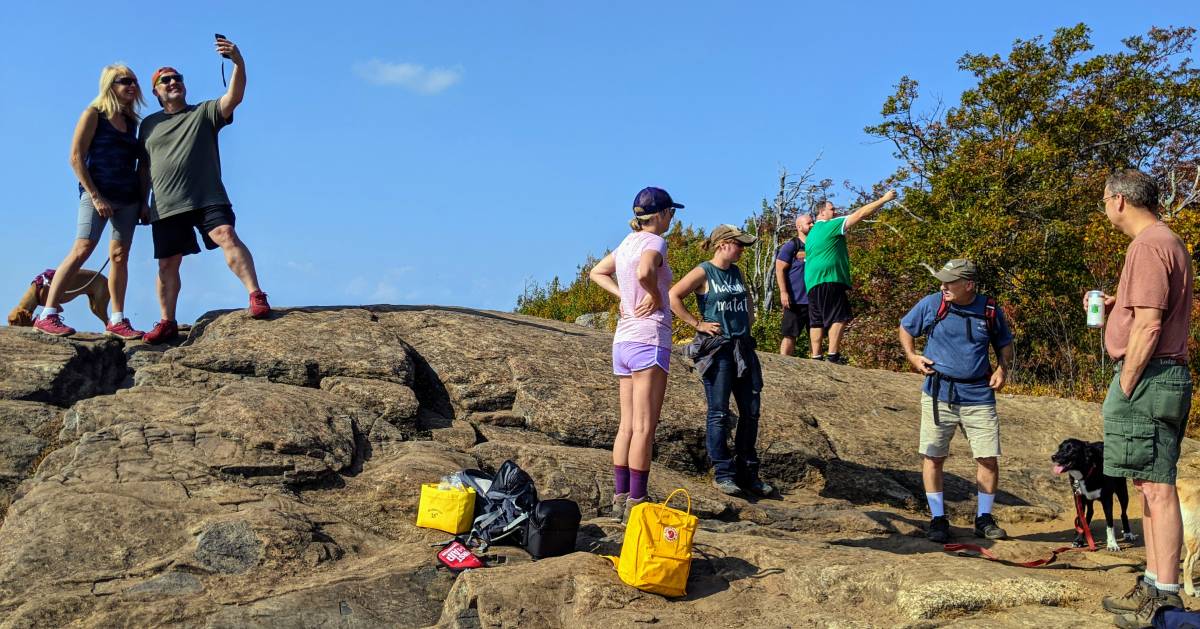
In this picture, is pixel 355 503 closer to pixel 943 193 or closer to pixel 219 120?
pixel 219 120

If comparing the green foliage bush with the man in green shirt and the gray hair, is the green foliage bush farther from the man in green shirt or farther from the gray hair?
the gray hair

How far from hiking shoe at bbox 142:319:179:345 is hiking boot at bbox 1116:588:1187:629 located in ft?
25.4

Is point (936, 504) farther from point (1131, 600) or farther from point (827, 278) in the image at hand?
point (827, 278)

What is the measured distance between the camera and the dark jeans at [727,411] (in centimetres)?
758

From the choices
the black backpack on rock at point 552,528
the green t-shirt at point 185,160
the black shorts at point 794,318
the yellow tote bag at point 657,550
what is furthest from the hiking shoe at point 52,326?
the black shorts at point 794,318

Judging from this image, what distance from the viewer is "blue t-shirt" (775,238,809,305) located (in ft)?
38.6

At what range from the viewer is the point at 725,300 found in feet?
24.6

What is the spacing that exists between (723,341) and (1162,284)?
3.20m

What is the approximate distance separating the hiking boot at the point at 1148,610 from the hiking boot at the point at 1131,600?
41 millimetres

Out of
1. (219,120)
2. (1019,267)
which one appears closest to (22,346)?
(219,120)

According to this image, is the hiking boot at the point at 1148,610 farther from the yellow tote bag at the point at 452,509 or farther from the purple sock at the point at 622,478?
the yellow tote bag at the point at 452,509

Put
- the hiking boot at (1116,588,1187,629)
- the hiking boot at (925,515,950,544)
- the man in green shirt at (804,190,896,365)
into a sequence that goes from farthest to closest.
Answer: the man in green shirt at (804,190,896,365), the hiking boot at (925,515,950,544), the hiking boot at (1116,588,1187,629)

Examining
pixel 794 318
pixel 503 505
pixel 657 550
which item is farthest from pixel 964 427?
pixel 794 318

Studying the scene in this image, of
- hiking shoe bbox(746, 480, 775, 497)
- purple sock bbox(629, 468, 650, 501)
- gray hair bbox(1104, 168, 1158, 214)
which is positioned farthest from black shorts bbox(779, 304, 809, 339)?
gray hair bbox(1104, 168, 1158, 214)
